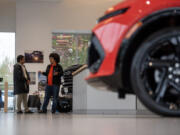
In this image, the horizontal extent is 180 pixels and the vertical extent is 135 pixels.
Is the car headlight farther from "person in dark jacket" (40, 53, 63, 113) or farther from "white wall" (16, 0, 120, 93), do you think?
"white wall" (16, 0, 120, 93)

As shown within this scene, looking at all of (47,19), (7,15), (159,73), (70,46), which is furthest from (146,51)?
(7,15)

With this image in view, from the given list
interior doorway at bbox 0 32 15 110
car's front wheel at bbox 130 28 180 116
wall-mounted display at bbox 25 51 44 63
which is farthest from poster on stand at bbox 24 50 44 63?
car's front wheel at bbox 130 28 180 116

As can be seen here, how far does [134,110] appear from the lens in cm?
839

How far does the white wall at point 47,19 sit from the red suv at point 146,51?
1172cm

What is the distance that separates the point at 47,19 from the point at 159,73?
38.9 feet

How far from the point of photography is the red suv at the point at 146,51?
48.4 inches

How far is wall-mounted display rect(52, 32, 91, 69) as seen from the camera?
13469 mm

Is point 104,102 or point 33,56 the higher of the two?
point 33,56

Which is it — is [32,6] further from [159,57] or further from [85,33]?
→ [159,57]

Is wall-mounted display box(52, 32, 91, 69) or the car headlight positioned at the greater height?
wall-mounted display box(52, 32, 91, 69)

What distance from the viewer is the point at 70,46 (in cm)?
1389

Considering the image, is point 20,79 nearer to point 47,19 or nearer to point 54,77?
point 54,77

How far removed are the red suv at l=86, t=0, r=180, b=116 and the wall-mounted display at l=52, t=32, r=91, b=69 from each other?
39.8ft

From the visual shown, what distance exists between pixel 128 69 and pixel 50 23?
1181 cm
